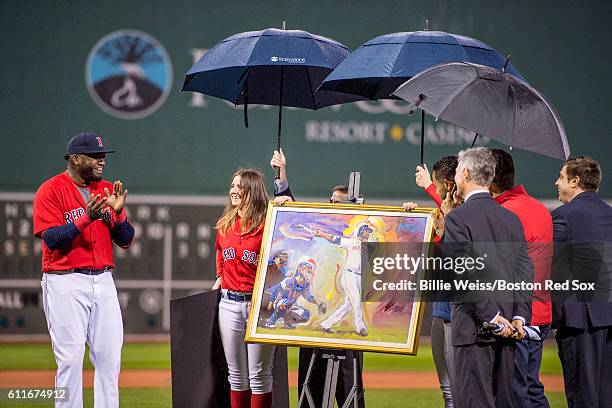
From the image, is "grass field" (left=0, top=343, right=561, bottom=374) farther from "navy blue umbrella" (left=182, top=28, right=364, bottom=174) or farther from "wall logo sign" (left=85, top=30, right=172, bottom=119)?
"navy blue umbrella" (left=182, top=28, right=364, bottom=174)

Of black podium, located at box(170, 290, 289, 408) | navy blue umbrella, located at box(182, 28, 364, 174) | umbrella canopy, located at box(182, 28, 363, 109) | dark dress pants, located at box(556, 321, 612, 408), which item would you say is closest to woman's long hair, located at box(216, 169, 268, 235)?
navy blue umbrella, located at box(182, 28, 364, 174)

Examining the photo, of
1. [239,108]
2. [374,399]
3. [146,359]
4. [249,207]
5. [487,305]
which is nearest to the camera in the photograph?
[487,305]

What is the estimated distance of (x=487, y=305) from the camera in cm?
430

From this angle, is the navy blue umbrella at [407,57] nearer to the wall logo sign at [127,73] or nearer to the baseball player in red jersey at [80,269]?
the baseball player in red jersey at [80,269]

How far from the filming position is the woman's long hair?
545 centimetres

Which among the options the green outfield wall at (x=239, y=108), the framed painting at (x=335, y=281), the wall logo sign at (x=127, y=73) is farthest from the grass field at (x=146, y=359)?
the framed painting at (x=335, y=281)

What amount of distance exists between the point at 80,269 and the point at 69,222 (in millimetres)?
271

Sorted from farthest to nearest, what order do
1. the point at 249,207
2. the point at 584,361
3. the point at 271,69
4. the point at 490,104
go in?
1. the point at 271,69
2. the point at 249,207
3. the point at 584,361
4. the point at 490,104

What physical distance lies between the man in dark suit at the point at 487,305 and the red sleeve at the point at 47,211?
221 centimetres

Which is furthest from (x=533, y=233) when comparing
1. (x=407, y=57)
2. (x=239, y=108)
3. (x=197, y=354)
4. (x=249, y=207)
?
(x=239, y=108)

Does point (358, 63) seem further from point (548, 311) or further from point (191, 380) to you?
point (191, 380)

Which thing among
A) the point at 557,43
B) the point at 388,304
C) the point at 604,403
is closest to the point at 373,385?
the point at 604,403

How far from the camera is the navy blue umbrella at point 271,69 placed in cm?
544

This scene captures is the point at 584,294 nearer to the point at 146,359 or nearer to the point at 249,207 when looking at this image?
the point at 249,207
